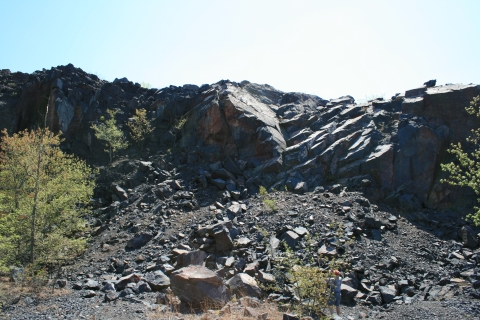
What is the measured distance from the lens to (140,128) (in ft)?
98.6

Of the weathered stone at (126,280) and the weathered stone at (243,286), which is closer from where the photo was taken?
the weathered stone at (243,286)

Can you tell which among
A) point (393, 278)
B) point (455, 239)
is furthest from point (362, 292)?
point (455, 239)

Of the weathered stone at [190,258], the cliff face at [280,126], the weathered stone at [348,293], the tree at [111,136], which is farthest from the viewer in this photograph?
the tree at [111,136]

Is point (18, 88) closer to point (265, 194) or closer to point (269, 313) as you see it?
point (265, 194)

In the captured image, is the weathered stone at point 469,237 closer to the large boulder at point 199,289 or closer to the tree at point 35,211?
the large boulder at point 199,289

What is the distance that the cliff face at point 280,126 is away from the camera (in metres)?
22.3

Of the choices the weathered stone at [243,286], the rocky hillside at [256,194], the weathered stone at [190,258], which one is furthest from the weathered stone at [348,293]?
the weathered stone at [190,258]

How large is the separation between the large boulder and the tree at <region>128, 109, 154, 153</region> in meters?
19.5

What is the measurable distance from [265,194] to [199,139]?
9090mm

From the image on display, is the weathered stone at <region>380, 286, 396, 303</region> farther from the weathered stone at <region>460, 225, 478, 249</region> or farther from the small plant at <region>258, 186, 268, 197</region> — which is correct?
the small plant at <region>258, 186, 268, 197</region>

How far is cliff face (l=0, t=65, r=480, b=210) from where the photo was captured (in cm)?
2228

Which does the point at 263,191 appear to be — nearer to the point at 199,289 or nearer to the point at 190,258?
the point at 190,258

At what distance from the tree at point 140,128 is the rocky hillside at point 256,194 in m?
1.07

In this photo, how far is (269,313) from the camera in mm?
10977
